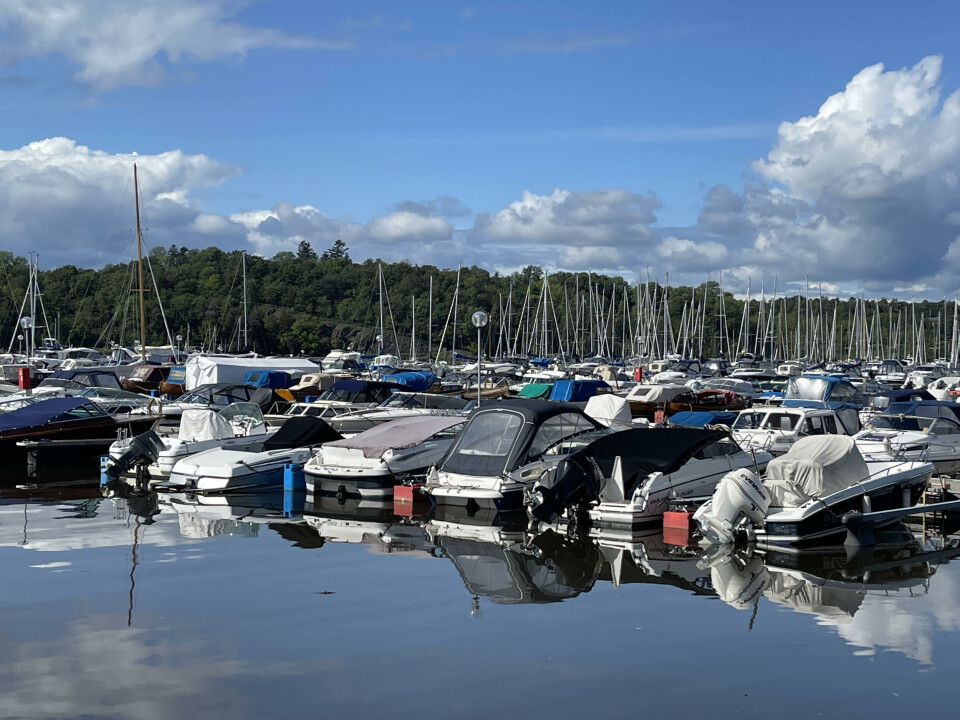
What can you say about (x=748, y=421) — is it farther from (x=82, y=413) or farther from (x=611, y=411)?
(x=82, y=413)

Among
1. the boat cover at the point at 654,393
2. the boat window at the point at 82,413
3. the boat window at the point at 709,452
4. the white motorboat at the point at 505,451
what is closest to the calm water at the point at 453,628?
the white motorboat at the point at 505,451

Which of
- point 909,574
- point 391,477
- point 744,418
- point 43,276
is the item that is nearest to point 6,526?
point 391,477

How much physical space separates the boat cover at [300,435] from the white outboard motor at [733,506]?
11715 mm

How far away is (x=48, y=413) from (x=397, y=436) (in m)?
12.5

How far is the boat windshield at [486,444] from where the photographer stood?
21656 mm

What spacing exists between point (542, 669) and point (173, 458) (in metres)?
17.7

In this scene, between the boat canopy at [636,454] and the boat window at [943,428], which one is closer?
the boat canopy at [636,454]

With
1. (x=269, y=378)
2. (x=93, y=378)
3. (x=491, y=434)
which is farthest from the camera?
(x=269, y=378)

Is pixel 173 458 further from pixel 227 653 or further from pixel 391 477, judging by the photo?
pixel 227 653

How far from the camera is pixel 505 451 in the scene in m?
21.8

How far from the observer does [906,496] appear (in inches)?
771

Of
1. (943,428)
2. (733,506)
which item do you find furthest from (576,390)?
(733,506)

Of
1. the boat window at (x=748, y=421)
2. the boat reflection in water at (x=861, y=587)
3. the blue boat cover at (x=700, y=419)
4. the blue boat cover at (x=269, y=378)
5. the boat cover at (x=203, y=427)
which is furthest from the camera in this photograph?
the blue boat cover at (x=269, y=378)

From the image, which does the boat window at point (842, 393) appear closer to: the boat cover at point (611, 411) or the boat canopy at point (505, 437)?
the boat cover at point (611, 411)
